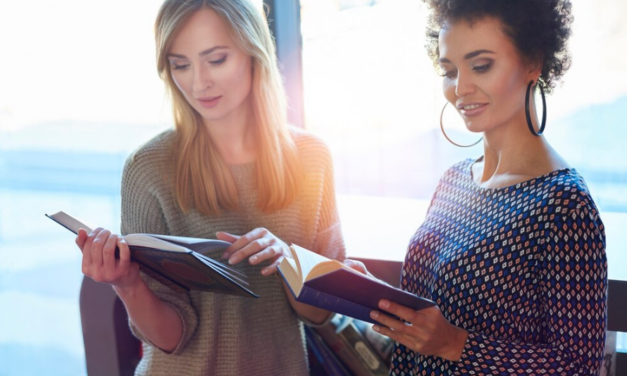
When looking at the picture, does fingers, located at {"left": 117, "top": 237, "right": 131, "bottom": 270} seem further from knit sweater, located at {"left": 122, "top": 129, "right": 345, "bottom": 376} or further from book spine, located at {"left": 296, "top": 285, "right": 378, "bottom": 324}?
book spine, located at {"left": 296, "top": 285, "right": 378, "bottom": 324}

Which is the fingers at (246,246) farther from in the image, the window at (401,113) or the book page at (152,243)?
the window at (401,113)

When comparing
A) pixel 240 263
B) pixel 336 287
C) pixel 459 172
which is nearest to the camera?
pixel 336 287

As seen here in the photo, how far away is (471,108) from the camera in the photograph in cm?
118

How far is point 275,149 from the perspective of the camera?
1.53 metres

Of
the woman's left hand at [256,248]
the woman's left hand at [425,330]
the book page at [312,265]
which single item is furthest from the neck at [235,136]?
the woman's left hand at [425,330]

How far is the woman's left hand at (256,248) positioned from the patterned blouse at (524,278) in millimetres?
332

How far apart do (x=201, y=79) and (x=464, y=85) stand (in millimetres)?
603

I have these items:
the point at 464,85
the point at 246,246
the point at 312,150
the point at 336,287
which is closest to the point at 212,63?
the point at 312,150

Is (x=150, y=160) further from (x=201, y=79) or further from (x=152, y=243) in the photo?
(x=152, y=243)

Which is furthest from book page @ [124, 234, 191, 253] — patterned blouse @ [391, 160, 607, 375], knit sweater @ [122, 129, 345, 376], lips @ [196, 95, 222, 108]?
patterned blouse @ [391, 160, 607, 375]

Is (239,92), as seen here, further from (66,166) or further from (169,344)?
(66,166)

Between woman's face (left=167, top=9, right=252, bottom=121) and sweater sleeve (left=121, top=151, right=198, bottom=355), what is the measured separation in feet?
0.65

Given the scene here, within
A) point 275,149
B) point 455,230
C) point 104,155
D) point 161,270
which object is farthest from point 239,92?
point 104,155

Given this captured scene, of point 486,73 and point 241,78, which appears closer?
point 486,73
